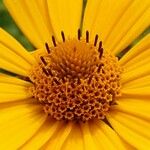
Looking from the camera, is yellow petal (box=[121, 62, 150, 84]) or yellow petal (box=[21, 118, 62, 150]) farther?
yellow petal (box=[121, 62, 150, 84])

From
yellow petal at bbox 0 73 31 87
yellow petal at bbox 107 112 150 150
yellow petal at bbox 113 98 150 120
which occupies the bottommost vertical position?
yellow petal at bbox 107 112 150 150

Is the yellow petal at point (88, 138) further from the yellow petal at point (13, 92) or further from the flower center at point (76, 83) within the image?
the yellow petal at point (13, 92)

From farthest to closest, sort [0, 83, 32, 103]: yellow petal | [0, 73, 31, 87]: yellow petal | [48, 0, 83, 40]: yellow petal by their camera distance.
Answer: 1. [48, 0, 83, 40]: yellow petal
2. [0, 73, 31, 87]: yellow petal
3. [0, 83, 32, 103]: yellow petal

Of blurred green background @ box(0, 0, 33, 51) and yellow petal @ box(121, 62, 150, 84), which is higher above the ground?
blurred green background @ box(0, 0, 33, 51)

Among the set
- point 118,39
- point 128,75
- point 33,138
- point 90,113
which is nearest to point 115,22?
point 118,39

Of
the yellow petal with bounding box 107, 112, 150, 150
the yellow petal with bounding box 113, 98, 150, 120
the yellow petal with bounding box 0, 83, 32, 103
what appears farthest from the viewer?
the yellow petal with bounding box 0, 83, 32, 103

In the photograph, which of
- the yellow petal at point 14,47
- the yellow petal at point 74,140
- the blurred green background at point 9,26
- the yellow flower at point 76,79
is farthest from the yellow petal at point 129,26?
the blurred green background at point 9,26

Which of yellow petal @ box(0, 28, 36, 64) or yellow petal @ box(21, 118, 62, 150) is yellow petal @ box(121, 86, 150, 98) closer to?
yellow petal @ box(21, 118, 62, 150)

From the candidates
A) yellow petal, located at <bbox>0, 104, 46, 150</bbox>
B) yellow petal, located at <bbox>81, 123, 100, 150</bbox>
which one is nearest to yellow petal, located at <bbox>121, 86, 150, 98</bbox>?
yellow petal, located at <bbox>81, 123, 100, 150</bbox>

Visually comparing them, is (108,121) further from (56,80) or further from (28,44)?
(28,44)
